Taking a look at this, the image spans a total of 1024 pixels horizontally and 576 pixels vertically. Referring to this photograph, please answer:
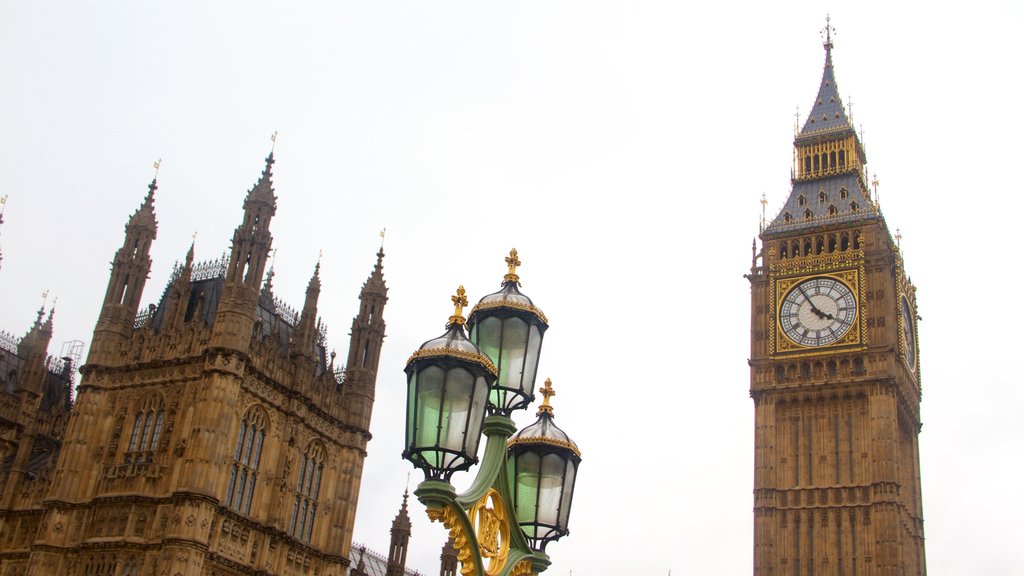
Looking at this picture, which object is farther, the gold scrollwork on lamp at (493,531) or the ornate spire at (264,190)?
the ornate spire at (264,190)

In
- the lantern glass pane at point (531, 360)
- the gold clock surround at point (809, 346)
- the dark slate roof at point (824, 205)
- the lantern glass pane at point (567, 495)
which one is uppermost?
the dark slate roof at point (824, 205)

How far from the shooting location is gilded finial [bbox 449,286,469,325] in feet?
38.3

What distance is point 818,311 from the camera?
74062 mm

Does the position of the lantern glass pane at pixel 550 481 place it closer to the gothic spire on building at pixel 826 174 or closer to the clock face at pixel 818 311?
the clock face at pixel 818 311

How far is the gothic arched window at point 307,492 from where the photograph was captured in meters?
39.4

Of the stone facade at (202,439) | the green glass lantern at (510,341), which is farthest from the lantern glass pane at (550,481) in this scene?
the stone facade at (202,439)

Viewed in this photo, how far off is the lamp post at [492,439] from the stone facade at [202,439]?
2345 cm

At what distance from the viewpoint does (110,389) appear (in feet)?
127

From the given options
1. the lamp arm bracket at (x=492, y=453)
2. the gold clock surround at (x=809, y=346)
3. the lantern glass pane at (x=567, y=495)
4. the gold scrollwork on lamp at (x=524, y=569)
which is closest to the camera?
the lamp arm bracket at (x=492, y=453)

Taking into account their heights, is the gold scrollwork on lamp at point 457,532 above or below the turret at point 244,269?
below

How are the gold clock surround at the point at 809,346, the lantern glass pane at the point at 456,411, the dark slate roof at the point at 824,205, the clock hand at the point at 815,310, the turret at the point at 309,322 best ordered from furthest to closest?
the dark slate roof at the point at 824,205, the clock hand at the point at 815,310, the gold clock surround at the point at 809,346, the turret at the point at 309,322, the lantern glass pane at the point at 456,411

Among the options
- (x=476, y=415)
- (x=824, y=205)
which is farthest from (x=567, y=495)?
(x=824, y=205)

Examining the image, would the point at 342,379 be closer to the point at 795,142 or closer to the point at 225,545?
the point at 225,545

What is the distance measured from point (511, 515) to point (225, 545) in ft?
84.9
